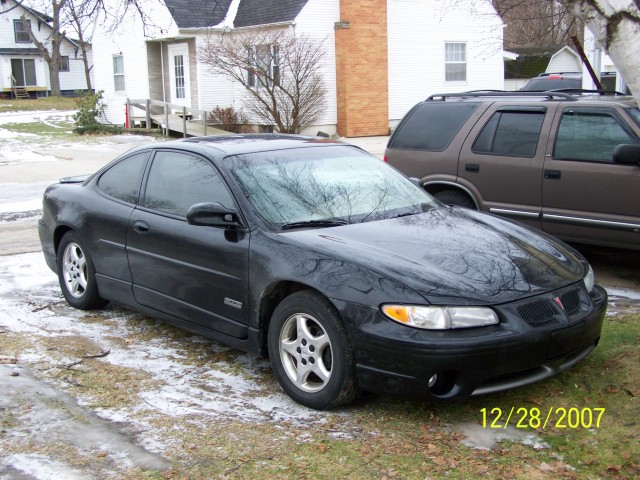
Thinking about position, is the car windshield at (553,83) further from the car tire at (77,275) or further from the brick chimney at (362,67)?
the car tire at (77,275)

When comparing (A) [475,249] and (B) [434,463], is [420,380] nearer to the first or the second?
A: (B) [434,463]

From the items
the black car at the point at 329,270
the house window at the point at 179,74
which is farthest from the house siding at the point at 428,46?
the black car at the point at 329,270

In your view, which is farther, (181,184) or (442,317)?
(181,184)

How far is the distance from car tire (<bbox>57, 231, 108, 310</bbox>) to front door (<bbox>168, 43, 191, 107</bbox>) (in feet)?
64.8

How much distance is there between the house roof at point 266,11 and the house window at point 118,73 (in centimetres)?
632

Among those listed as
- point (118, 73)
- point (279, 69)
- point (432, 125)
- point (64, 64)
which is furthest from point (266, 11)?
point (64, 64)

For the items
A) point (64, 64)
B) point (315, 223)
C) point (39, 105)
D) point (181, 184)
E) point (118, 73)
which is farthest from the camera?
point (64, 64)

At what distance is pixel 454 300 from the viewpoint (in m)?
4.09

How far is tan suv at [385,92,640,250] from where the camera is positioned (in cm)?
→ 705

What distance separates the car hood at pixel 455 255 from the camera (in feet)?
13.8

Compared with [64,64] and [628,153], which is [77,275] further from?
[64,64]

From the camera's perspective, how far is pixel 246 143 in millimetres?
5746

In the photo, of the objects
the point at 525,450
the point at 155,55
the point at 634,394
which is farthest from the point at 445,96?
A: the point at 155,55

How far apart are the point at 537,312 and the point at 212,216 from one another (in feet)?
6.85
